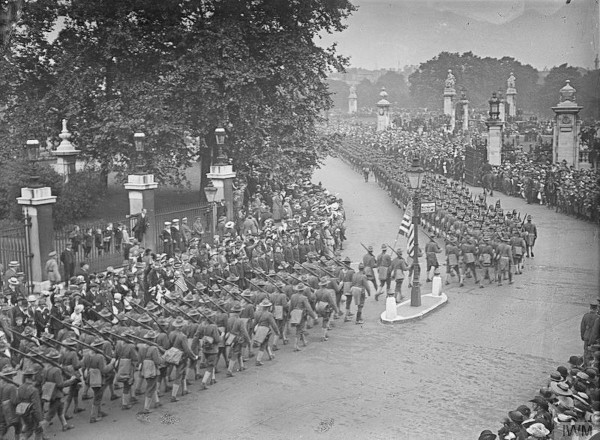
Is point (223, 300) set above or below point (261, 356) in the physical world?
above

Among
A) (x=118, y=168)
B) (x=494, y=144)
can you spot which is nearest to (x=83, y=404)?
(x=118, y=168)

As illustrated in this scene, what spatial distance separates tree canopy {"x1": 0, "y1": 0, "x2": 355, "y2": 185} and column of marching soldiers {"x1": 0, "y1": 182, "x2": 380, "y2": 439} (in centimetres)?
967

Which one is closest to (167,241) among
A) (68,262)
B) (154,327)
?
(68,262)

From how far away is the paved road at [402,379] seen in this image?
37.0 ft

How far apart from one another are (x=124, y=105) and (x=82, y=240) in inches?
326

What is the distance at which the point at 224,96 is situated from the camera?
28.2 metres

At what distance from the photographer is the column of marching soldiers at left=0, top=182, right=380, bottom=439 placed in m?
11.3

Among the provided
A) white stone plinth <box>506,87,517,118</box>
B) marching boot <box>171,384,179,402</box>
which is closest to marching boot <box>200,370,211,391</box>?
marching boot <box>171,384,179,402</box>

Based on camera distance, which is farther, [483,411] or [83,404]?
[83,404]

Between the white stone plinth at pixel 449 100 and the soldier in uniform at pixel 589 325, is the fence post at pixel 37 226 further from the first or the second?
the white stone plinth at pixel 449 100

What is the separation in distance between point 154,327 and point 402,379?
14.7 feet

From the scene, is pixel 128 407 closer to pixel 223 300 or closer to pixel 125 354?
pixel 125 354

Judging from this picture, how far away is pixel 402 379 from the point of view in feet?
43.5

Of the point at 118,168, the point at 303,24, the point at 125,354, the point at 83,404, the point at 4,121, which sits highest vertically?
the point at 303,24
